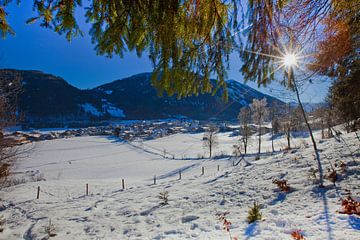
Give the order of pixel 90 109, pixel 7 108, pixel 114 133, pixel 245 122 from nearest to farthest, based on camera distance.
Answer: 1. pixel 7 108
2. pixel 245 122
3. pixel 114 133
4. pixel 90 109

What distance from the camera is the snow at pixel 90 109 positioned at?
18064cm

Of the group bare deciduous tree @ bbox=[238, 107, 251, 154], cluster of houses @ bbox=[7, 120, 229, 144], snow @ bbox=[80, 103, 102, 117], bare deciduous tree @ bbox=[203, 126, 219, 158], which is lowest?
cluster of houses @ bbox=[7, 120, 229, 144]

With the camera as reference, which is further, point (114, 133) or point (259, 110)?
point (114, 133)

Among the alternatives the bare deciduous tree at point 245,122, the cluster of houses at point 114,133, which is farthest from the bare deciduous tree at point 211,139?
the cluster of houses at point 114,133

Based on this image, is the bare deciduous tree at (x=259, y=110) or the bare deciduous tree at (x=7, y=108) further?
the bare deciduous tree at (x=259, y=110)

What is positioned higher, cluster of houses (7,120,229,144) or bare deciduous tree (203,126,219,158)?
bare deciduous tree (203,126,219,158)

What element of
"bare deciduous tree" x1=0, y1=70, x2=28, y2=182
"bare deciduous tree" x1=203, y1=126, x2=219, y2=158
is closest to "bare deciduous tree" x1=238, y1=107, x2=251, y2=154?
"bare deciduous tree" x1=203, y1=126, x2=219, y2=158

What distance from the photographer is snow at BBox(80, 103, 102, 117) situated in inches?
7112

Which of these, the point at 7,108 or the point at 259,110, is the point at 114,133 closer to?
the point at 259,110

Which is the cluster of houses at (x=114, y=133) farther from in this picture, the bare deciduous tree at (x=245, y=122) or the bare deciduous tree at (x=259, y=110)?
the bare deciduous tree at (x=259, y=110)

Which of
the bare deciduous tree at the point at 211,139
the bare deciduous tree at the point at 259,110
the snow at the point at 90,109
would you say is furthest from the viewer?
the snow at the point at 90,109

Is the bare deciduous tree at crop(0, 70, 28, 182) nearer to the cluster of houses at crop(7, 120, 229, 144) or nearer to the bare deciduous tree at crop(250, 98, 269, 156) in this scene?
the bare deciduous tree at crop(250, 98, 269, 156)

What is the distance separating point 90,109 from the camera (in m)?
187

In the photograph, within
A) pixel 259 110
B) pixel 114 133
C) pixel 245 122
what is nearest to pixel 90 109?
pixel 114 133
